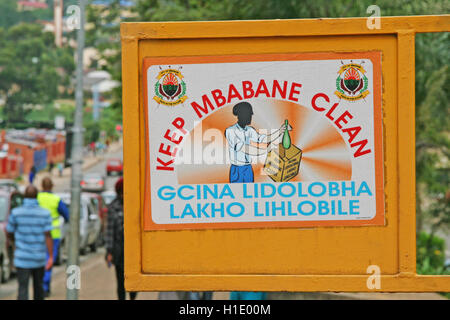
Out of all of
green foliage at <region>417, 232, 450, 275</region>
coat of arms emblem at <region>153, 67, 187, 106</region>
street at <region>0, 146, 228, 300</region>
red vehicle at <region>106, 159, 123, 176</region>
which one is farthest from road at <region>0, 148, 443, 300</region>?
red vehicle at <region>106, 159, 123, 176</region>

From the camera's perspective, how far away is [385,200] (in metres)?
4.29

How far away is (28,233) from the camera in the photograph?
36.1 feet

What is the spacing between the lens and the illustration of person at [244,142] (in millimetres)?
4250

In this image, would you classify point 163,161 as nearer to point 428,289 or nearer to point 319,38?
point 319,38

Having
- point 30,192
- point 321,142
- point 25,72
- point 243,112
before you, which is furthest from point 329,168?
point 25,72

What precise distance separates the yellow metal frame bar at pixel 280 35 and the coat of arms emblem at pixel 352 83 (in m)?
0.15

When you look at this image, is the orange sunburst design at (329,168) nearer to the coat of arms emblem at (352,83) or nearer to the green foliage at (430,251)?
the coat of arms emblem at (352,83)

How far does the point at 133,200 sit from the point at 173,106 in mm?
451

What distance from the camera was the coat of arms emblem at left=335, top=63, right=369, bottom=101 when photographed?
14.0 ft

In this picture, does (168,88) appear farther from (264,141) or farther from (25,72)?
(25,72)

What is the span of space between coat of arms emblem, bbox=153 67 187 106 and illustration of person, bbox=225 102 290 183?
25cm

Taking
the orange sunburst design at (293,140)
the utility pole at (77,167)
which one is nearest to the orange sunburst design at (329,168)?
the orange sunburst design at (293,140)

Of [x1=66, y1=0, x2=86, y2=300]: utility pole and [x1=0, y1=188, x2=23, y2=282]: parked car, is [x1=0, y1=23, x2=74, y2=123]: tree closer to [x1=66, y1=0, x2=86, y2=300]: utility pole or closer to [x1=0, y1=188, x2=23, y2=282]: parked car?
[x1=66, y1=0, x2=86, y2=300]: utility pole

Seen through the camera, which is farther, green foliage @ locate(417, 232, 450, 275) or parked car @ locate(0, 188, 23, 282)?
green foliage @ locate(417, 232, 450, 275)
